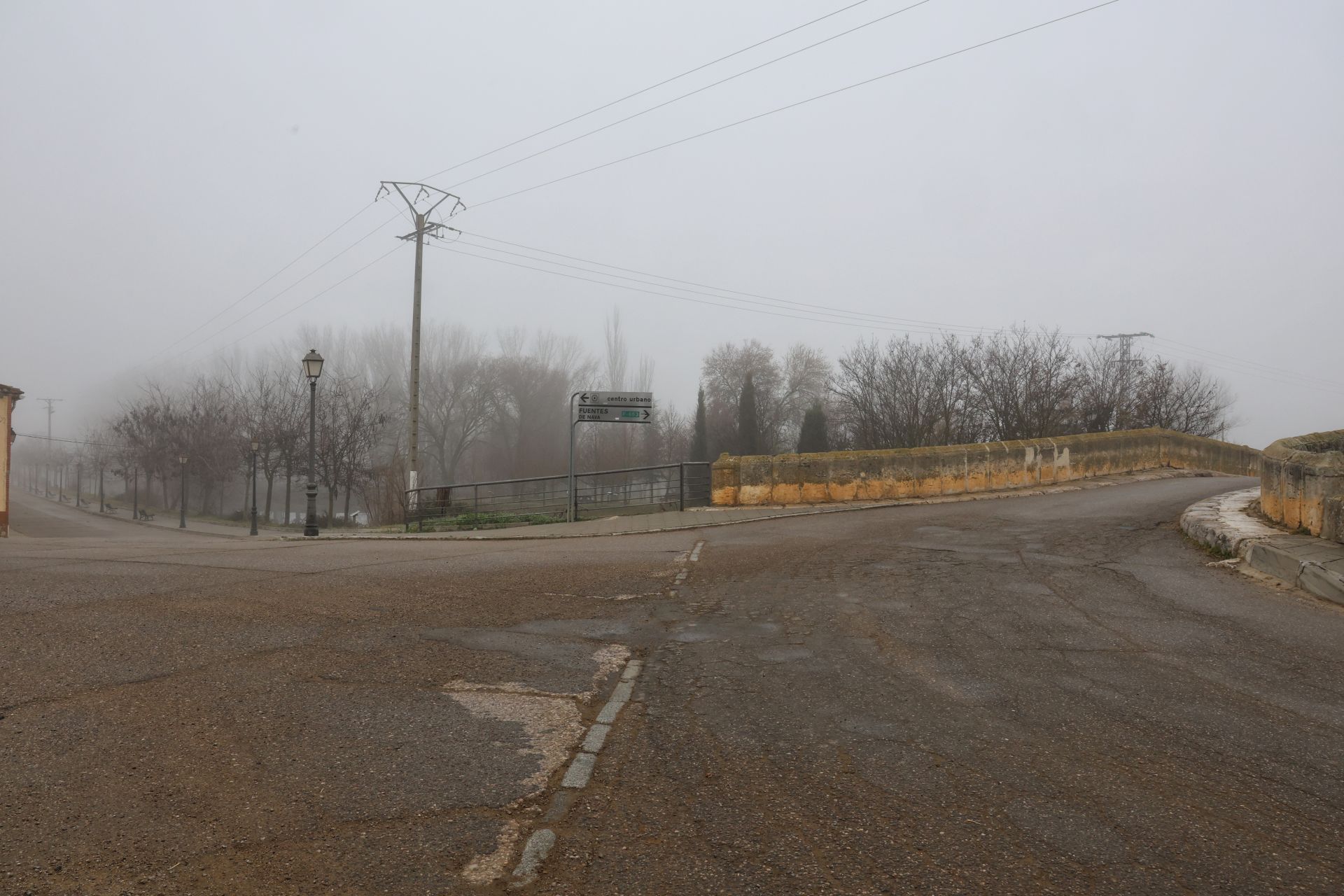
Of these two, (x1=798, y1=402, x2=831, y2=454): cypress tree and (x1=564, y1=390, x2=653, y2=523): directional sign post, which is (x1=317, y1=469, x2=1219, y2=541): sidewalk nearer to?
(x1=564, y1=390, x2=653, y2=523): directional sign post

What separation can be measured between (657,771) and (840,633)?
2783 millimetres

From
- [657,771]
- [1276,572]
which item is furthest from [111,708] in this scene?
[1276,572]

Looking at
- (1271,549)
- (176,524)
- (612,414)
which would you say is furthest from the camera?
(176,524)

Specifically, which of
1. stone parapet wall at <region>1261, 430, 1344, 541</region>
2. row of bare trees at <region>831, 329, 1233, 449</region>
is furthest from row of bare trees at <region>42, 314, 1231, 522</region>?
stone parapet wall at <region>1261, 430, 1344, 541</region>

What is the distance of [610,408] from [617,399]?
362 mm

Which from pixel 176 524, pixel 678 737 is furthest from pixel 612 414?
pixel 176 524

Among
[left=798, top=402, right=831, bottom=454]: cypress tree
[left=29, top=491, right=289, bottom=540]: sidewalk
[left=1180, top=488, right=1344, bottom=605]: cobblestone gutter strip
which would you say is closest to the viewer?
[left=1180, top=488, right=1344, bottom=605]: cobblestone gutter strip

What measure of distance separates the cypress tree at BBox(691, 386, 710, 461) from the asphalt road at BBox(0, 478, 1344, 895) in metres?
44.6

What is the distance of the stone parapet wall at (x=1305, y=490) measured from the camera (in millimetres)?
8172

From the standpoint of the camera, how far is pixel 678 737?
149 inches

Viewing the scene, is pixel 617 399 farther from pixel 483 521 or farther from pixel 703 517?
pixel 483 521

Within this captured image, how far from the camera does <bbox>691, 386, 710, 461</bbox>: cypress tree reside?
5234 centimetres

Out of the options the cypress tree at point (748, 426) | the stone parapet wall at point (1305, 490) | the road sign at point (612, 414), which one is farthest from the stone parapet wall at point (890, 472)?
the cypress tree at point (748, 426)

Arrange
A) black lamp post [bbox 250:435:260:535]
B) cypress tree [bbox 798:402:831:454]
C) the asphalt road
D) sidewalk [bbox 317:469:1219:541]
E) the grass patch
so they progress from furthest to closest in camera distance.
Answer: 1. cypress tree [bbox 798:402:831:454]
2. black lamp post [bbox 250:435:260:535]
3. the grass patch
4. sidewalk [bbox 317:469:1219:541]
5. the asphalt road
